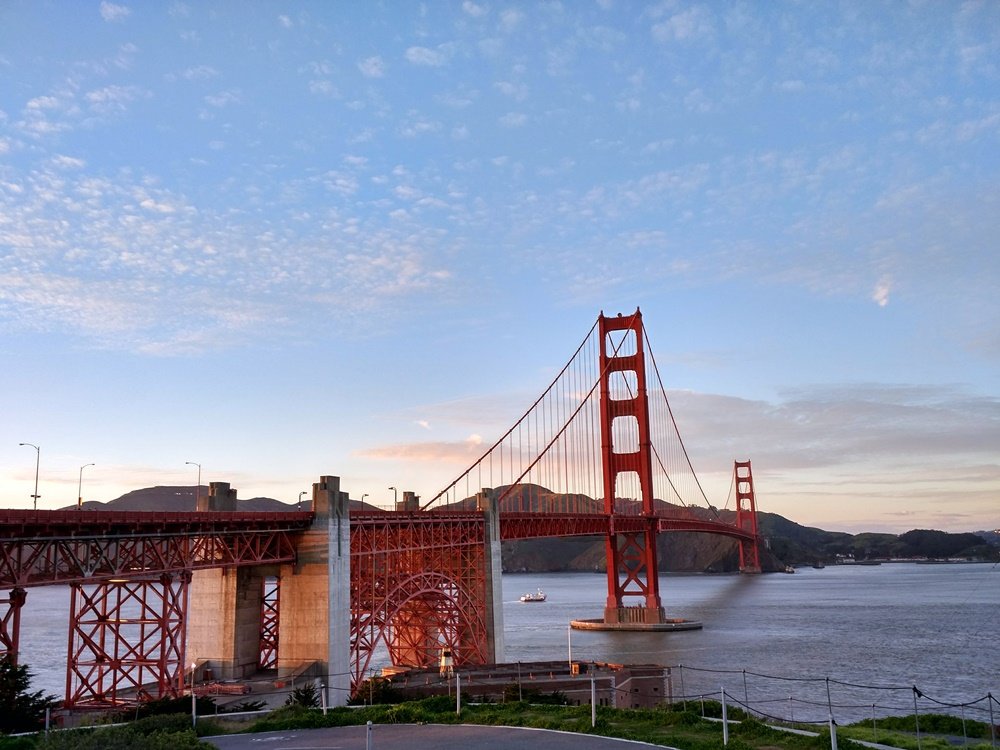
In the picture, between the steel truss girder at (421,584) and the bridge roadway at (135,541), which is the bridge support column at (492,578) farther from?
the bridge roadway at (135,541)

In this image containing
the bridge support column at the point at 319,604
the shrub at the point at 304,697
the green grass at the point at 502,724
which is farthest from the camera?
the bridge support column at the point at 319,604

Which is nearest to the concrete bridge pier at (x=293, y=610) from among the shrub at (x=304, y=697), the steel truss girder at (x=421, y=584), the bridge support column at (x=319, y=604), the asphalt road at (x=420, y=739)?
the bridge support column at (x=319, y=604)

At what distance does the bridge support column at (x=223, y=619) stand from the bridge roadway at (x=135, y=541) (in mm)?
2141

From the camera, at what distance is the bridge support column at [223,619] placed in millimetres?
35031

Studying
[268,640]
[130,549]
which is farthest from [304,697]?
[268,640]

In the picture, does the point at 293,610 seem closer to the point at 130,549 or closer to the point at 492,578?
the point at 130,549

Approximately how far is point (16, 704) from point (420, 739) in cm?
1229

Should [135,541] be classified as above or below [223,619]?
above

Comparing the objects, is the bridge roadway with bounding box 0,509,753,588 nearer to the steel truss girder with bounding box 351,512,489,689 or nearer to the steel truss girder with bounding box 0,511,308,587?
the steel truss girder with bounding box 0,511,308,587

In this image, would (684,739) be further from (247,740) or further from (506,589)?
(506,589)

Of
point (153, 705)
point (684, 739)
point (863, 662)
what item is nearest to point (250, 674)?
point (153, 705)

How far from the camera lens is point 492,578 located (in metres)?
53.9

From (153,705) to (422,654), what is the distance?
30.3m

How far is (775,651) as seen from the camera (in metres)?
67.4
